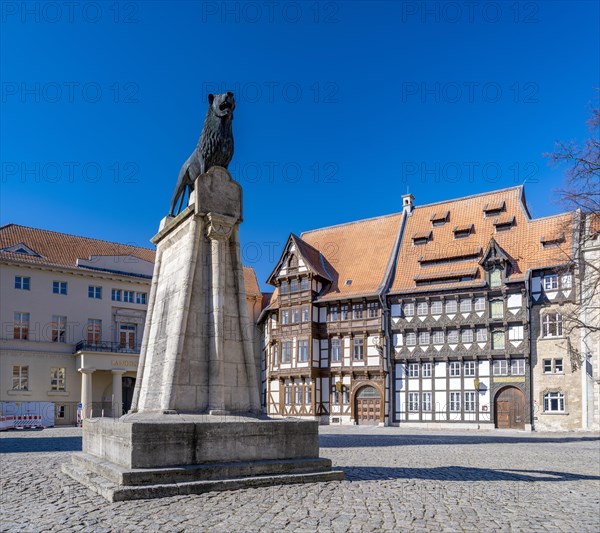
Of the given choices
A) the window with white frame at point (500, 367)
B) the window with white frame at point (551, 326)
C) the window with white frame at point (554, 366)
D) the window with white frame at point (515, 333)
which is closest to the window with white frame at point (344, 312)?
the window with white frame at point (500, 367)

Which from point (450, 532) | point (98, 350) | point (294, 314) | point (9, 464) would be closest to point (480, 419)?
point (294, 314)

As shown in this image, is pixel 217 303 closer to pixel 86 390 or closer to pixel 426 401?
pixel 426 401

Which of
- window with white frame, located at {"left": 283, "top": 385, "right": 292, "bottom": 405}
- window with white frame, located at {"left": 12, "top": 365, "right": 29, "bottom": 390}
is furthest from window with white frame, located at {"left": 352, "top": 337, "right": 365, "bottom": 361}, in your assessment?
window with white frame, located at {"left": 12, "top": 365, "right": 29, "bottom": 390}

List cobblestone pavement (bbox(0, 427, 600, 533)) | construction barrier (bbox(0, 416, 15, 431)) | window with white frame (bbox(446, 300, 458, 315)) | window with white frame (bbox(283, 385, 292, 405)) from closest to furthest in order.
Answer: cobblestone pavement (bbox(0, 427, 600, 533)), construction barrier (bbox(0, 416, 15, 431)), window with white frame (bbox(446, 300, 458, 315)), window with white frame (bbox(283, 385, 292, 405))

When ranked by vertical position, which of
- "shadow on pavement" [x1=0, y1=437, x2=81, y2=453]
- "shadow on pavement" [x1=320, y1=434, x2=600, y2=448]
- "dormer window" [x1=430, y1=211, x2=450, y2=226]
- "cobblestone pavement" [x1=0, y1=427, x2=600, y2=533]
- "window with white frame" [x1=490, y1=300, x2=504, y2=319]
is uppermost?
"dormer window" [x1=430, y1=211, x2=450, y2=226]

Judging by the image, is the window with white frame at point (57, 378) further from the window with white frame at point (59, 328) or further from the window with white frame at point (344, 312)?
the window with white frame at point (344, 312)

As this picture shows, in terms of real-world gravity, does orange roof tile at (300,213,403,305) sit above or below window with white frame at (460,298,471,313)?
above

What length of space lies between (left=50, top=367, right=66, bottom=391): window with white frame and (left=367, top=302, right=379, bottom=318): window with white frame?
20.0m

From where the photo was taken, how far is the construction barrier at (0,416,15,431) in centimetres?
3594

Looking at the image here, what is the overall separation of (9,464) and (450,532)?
10.3 m

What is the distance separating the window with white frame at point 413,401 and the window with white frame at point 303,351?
731 cm

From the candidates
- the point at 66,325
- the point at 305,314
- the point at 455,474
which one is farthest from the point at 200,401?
the point at 66,325

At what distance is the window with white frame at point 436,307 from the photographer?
131 feet

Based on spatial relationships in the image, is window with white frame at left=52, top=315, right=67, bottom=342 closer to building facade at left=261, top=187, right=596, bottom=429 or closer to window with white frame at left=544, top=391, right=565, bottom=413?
building facade at left=261, top=187, right=596, bottom=429
